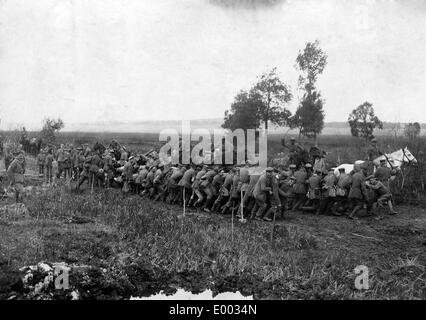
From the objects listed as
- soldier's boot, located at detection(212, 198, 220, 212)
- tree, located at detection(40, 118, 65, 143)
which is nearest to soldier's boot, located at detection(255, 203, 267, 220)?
soldier's boot, located at detection(212, 198, 220, 212)

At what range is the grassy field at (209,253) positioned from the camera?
635cm

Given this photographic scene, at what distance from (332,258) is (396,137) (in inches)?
495

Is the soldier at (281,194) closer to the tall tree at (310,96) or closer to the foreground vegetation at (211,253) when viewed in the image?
the foreground vegetation at (211,253)

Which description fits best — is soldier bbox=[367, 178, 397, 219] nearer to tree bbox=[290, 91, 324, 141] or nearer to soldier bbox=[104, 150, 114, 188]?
soldier bbox=[104, 150, 114, 188]

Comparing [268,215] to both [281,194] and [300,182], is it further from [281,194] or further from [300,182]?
[300,182]

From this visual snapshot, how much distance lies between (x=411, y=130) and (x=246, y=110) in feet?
44.6

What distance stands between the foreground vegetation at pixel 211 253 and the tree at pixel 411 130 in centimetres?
734

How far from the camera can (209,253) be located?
25.5ft

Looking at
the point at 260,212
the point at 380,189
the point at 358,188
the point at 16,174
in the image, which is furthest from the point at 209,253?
the point at 16,174

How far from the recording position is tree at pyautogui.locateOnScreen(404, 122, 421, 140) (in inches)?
687

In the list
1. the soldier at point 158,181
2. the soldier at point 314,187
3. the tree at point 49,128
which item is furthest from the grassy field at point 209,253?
the tree at point 49,128

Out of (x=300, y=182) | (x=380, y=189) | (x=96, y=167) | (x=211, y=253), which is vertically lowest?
(x=211, y=253)
